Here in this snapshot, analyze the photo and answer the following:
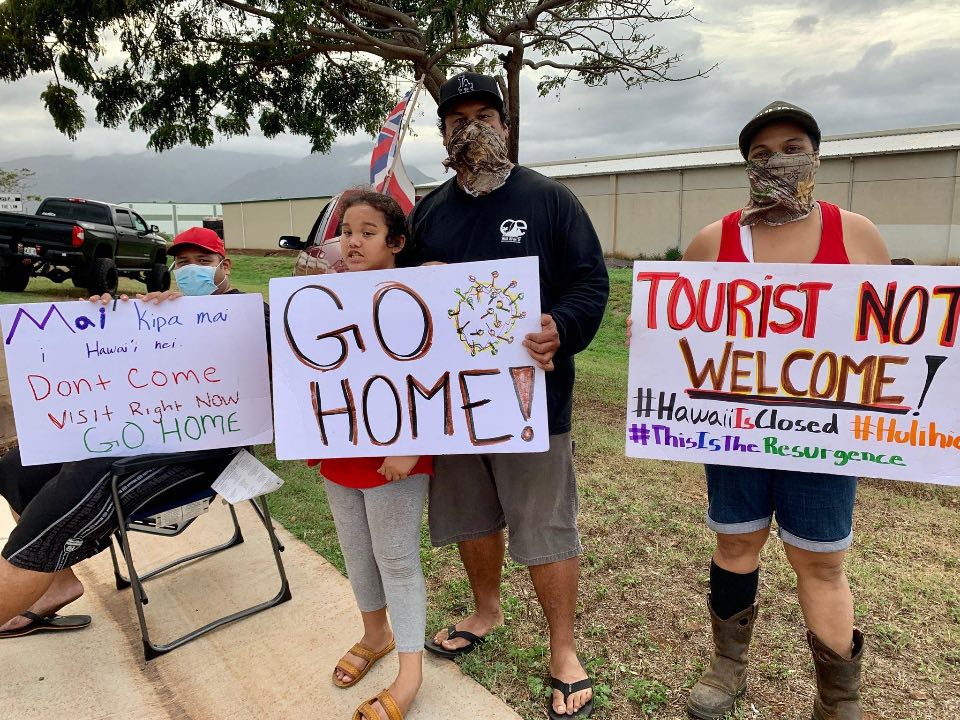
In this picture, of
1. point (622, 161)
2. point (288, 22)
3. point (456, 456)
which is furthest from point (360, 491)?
point (622, 161)

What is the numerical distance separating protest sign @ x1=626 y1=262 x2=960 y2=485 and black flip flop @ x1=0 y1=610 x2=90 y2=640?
8.13 ft

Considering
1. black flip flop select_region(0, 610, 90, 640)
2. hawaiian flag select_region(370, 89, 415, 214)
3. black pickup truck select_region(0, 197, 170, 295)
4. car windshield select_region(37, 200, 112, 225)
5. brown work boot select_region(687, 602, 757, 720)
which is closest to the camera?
brown work boot select_region(687, 602, 757, 720)

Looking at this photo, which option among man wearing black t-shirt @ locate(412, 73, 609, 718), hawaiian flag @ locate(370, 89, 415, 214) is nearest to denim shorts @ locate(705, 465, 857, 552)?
man wearing black t-shirt @ locate(412, 73, 609, 718)

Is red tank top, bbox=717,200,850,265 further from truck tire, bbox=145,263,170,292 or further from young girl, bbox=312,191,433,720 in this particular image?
truck tire, bbox=145,263,170,292

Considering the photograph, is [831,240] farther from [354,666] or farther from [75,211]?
[75,211]

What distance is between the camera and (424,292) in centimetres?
215

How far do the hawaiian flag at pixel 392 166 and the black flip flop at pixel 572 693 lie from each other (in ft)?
12.7

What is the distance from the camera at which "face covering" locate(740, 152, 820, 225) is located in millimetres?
1956

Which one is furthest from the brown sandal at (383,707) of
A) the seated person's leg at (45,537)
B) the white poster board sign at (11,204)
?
the white poster board sign at (11,204)

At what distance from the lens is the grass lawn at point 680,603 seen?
7.68 feet

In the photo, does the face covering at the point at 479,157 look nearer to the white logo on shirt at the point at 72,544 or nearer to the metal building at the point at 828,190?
the white logo on shirt at the point at 72,544

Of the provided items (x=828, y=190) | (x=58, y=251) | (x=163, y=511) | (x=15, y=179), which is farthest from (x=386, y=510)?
(x=15, y=179)

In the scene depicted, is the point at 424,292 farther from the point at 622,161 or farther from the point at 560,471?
the point at 622,161

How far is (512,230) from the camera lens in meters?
2.18
